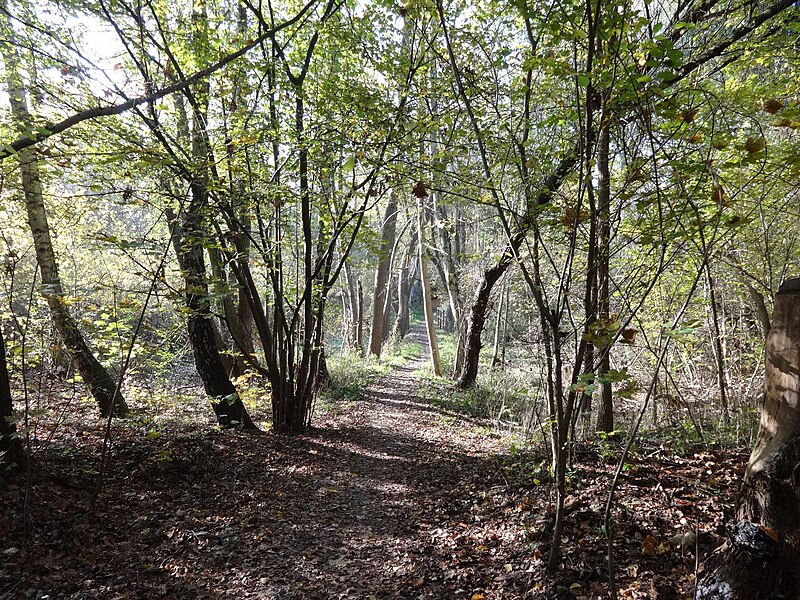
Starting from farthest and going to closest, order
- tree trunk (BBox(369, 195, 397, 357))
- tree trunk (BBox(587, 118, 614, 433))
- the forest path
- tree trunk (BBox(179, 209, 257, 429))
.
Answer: tree trunk (BBox(369, 195, 397, 357)) → tree trunk (BBox(179, 209, 257, 429)) → the forest path → tree trunk (BBox(587, 118, 614, 433))

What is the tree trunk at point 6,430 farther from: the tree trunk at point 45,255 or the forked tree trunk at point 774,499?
the forked tree trunk at point 774,499

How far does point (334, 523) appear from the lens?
4047 mm

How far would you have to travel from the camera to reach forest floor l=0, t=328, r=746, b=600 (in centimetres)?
271

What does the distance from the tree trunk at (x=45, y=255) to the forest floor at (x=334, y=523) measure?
0.83m

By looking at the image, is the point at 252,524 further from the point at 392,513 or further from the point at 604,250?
the point at 604,250

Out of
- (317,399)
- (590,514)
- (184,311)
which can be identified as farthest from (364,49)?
(317,399)

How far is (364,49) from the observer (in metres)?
4.86

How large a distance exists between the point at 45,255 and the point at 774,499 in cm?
747

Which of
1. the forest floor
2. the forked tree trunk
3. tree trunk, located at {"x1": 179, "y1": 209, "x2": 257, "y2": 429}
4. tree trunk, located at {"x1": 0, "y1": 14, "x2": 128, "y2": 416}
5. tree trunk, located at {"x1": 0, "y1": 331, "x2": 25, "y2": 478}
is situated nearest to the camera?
the forked tree trunk

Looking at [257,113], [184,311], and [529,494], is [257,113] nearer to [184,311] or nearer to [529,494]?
[184,311]

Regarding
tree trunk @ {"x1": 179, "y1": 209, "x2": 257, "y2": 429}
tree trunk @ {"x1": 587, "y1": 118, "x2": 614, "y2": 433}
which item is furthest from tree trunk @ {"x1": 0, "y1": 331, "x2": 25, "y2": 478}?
tree trunk @ {"x1": 587, "y1": 118, "x2": 614, "y2": 433}

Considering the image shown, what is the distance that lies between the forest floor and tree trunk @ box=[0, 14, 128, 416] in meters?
0.83

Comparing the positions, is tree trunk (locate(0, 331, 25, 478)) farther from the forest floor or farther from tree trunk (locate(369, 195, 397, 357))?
tree trunk (locate(369, 195, 397, 357))

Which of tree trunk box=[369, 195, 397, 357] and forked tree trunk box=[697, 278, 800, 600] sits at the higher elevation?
tree trunk box=[369, 195, 397, 357]
